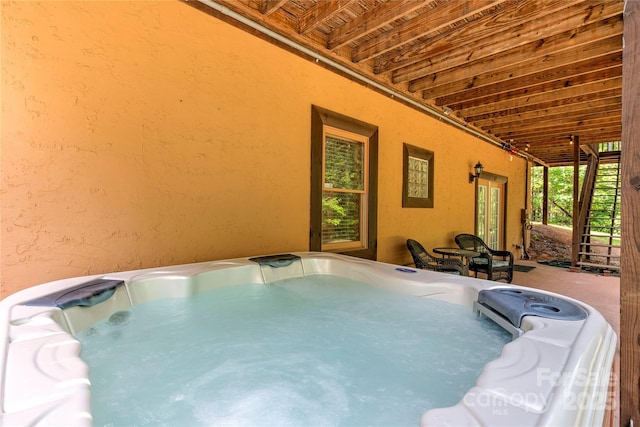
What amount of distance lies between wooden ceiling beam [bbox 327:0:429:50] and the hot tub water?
6.88 ft

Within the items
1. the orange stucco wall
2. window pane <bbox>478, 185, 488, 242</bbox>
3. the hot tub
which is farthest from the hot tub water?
window pane <bbox>478, 185, 488, 242</bbox>

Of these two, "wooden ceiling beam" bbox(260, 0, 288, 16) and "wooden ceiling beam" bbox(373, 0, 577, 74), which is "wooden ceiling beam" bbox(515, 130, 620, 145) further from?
"wooden ceiling beam" bbox(260, 0, 288, 16)

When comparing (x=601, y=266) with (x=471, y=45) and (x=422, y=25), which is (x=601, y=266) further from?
(x=422, y=25)

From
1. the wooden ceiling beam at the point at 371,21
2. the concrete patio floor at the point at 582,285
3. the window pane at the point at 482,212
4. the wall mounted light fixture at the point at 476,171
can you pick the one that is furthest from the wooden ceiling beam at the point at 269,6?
the window pane at the point at 482,212

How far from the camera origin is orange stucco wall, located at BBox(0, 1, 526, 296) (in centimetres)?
154

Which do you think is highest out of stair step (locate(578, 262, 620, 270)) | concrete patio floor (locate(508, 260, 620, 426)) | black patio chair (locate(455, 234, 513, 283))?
black patio chair (locate(455, 234, 513, 283))

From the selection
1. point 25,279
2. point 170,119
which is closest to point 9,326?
point 25,279

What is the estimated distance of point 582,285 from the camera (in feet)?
13.7

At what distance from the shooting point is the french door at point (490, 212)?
5680mm

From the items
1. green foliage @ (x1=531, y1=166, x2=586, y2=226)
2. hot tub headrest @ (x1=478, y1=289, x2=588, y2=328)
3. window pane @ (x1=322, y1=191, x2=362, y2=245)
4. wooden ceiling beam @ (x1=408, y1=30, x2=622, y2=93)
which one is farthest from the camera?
green foliage @ (x1=531, y1=166, x2=586, y2=226)

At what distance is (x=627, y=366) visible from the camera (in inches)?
29.4

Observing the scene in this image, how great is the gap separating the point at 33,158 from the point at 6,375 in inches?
51.6

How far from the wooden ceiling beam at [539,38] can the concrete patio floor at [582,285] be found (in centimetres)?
260

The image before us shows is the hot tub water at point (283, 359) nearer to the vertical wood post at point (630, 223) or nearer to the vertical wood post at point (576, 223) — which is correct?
the vertical wood post at point (630, 223)
